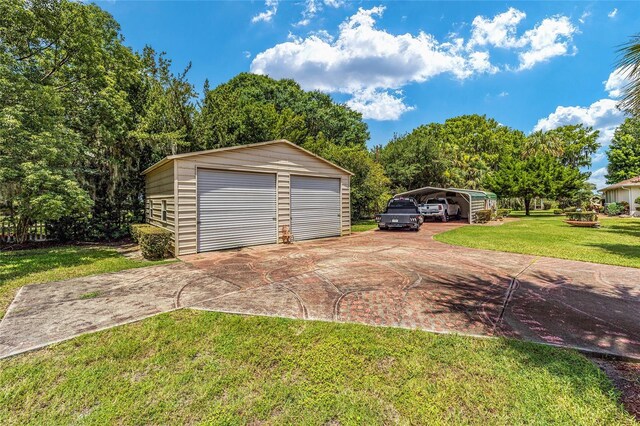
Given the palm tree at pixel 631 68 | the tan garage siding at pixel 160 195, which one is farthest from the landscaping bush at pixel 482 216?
the tan garage siding at pixel 160 195

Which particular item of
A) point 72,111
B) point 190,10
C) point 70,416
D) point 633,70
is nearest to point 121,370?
point 70,416

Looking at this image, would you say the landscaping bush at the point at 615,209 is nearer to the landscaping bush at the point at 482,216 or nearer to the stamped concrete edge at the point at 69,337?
the landscaping bush at the point at 482,216

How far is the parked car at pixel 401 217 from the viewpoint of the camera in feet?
47.1

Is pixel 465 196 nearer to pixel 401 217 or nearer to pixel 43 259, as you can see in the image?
pixel 401 217

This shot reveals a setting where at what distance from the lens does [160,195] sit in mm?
9602

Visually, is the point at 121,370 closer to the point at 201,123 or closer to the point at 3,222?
the point at 3,222

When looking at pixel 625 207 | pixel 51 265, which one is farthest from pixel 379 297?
pixel 625 207

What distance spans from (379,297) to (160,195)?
28.6ft

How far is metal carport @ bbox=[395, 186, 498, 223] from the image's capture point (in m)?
18.8

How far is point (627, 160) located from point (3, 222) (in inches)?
2296

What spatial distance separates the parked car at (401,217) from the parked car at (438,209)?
4.90 m

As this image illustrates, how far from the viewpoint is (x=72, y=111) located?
10.0m

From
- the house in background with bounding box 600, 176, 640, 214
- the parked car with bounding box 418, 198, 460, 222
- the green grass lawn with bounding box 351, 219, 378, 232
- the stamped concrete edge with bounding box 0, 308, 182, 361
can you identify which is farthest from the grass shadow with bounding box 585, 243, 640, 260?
the house in background with bounding box 600, 176, 640, 214

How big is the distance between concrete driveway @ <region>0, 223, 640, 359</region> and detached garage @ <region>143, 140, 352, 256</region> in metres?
1.94
